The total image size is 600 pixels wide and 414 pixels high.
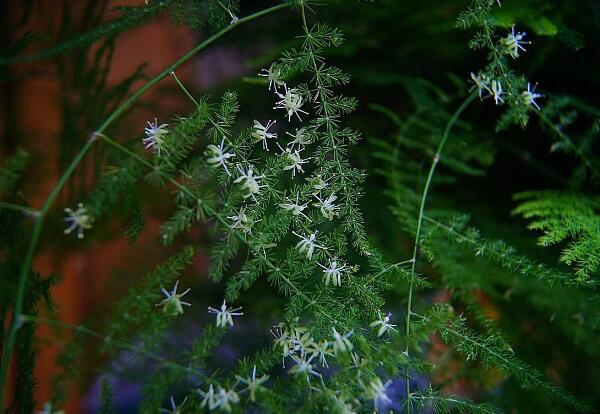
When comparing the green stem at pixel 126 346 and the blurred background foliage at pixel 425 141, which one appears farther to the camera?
the blurred background foliage at pixel 425 141

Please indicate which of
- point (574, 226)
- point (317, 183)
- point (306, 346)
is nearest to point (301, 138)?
point (317, 183)

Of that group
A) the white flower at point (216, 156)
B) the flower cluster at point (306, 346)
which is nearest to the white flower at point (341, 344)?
the flower cluster at point (306, 346)

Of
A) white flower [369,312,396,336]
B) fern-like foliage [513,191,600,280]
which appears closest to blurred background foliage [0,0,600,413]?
fern-like foliage [513,191,600,280]

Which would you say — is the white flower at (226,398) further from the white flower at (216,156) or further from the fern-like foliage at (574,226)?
the fern-like foliage at (574,226)

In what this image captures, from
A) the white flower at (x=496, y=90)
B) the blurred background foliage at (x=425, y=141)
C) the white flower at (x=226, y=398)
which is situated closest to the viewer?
the white flower at (x=226, y=398)

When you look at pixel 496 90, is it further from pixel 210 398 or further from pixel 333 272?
pixel 210 398

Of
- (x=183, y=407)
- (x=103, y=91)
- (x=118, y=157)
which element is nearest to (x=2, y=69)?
(x=103, y=91)

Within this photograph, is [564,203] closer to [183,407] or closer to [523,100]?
[523,100]

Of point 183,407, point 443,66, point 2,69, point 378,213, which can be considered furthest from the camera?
point 443,66
